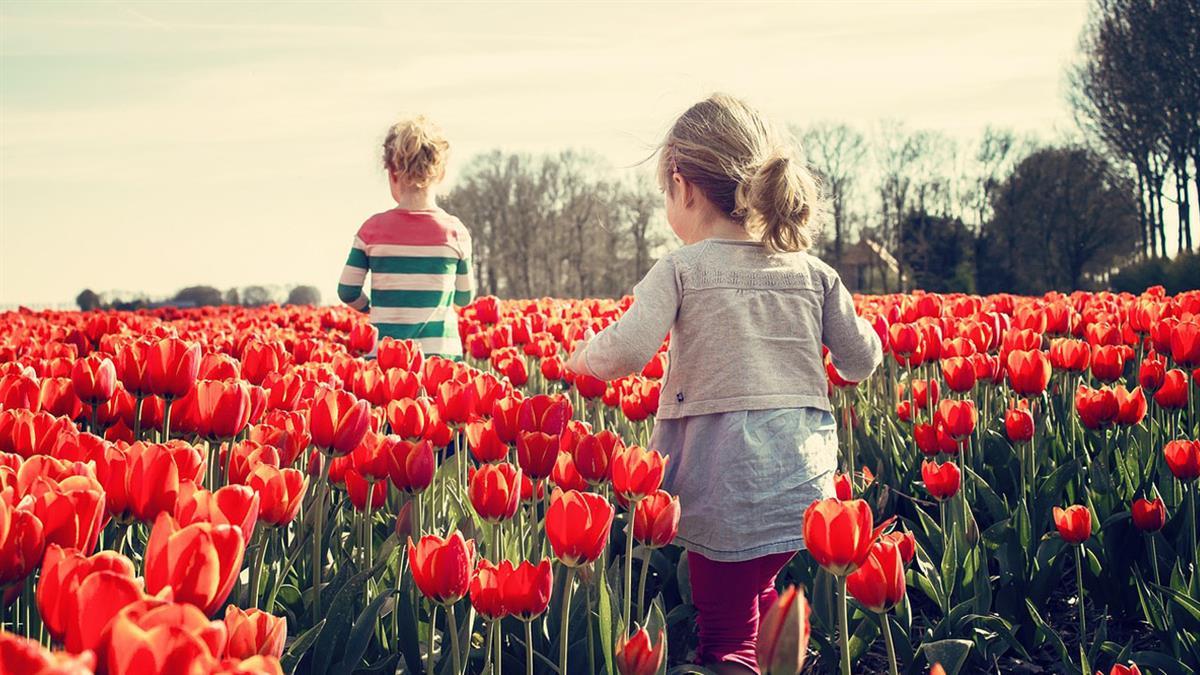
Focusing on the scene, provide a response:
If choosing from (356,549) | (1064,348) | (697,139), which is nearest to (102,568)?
(356,549)

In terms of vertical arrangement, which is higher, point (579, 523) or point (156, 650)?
point (156, 650)

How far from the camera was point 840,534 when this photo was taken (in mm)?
2061

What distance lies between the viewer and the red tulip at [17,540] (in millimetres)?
1562

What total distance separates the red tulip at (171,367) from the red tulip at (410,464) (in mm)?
520

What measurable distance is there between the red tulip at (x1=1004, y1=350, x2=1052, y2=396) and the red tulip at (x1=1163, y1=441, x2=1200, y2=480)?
0.67m

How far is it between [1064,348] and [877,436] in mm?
1031

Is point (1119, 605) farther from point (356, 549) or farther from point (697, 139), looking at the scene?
point (356, 549)

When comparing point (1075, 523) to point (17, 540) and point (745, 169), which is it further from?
point (17, 540)

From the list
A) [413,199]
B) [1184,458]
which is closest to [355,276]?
[413,199]

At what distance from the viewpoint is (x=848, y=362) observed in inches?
141

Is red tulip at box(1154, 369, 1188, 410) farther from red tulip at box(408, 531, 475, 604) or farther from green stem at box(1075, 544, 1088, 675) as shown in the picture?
red tulip at box(408, 531, 475, 604)

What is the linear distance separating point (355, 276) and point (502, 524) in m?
3.10

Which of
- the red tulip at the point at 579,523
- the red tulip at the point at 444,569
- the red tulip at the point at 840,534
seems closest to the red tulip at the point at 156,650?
the red tulip at the point at 444,569

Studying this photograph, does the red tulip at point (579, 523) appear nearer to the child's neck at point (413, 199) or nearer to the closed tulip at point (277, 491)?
the closed tulip at point (277, 491)
